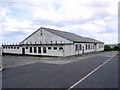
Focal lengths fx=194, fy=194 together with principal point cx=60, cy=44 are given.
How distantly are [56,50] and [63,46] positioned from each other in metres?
1.87

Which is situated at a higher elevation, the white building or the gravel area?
the white building

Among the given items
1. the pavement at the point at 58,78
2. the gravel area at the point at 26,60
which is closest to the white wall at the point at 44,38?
the gravel area at the point at 26,60

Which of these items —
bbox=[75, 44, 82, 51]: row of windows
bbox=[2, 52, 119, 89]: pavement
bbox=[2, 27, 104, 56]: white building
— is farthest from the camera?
bbox=[75, 44, 82, 51]: row of windows

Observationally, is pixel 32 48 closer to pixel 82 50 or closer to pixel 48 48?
pixel 48 48

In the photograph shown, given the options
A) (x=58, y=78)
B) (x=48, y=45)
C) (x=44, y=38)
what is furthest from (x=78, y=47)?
(x=58, y=78)

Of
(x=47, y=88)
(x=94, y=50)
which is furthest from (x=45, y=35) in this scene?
(x=47, y=88)

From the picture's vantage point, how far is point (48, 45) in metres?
36.9

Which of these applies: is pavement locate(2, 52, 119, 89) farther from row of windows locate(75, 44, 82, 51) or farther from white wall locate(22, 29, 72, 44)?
row of windows locate(75, 44, 82, 51)

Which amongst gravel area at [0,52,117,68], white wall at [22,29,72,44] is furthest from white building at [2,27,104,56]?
gravel area at [0,52,117,68]

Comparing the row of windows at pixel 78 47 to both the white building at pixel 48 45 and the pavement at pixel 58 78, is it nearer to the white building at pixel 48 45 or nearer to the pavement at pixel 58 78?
the white building at pixel 48 45

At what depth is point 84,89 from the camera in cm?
913

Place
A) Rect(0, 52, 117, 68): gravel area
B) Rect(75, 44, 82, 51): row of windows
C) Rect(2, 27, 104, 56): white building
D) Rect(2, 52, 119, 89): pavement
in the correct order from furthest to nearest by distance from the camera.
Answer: Rect(75, 44, 82, 51): row of windows → Rect(2, 27, 104, 56): white building → Rect(0, 52, 117, 68): gravel area → Rect(2, 52, 119, 89): pavement

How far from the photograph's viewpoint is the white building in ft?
117

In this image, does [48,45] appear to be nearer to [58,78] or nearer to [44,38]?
[44,38]
